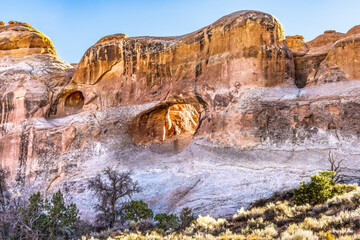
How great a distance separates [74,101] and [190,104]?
920 cm

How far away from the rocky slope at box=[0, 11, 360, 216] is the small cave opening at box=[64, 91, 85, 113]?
0.08 meters

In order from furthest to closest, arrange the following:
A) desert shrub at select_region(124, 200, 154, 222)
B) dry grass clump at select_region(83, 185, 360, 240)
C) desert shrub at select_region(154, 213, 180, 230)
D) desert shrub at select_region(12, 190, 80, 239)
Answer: desert shrub at select_region(12, 190, 80, 239) → desert shrub at select_region(124, 200, 154, 222) → desert shrub at select_region(154, 213, 180, 230) → dry grass clump at select_region(83, 185, 360, 240)

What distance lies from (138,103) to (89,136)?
11.9 feet

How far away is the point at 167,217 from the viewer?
14195mm

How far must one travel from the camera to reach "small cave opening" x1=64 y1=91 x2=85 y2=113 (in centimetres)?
2653

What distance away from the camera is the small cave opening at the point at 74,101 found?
26.5 meters

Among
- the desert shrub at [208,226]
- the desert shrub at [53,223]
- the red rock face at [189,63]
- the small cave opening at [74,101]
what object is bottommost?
the desert shrub at [53,223]

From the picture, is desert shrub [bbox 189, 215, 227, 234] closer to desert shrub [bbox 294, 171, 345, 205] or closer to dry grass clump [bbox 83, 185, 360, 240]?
dry grass clump [bbox 83, 185, 360, 240]

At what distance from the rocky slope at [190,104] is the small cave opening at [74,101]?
3.0 inches

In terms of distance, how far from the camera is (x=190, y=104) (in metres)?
22.6

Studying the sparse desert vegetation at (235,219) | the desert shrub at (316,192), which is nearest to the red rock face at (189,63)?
the sparse desert vegetation at (235,219)

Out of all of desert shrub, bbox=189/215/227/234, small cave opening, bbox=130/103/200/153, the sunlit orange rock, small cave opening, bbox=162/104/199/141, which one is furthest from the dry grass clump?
the sunlit orange rock

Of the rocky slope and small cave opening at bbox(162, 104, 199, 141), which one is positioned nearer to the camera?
the rocky slope

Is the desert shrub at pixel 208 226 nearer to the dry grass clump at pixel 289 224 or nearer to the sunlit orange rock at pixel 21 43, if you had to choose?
the dry grass clump at pixel 289 224
